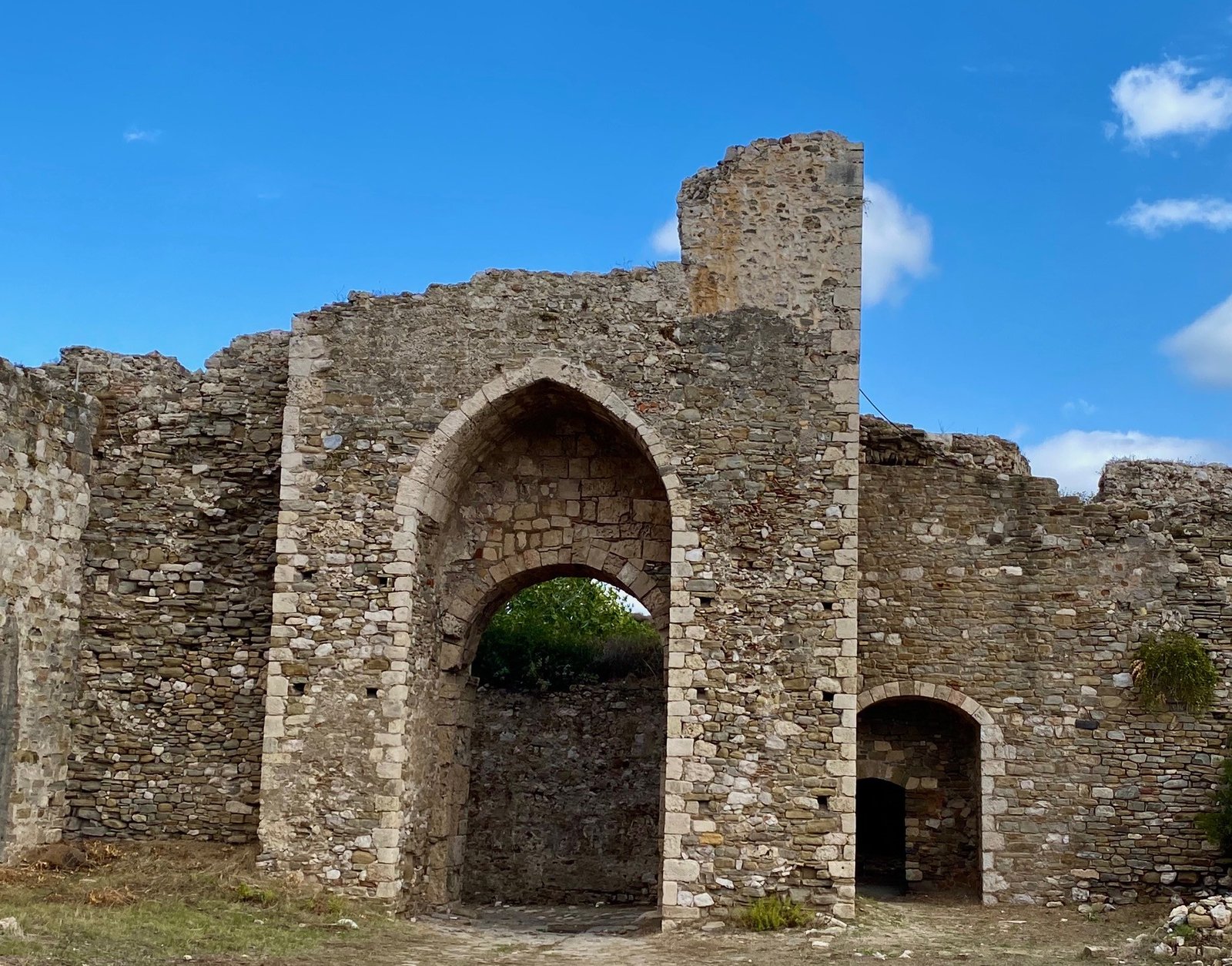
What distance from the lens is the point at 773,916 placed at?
33.8 feet

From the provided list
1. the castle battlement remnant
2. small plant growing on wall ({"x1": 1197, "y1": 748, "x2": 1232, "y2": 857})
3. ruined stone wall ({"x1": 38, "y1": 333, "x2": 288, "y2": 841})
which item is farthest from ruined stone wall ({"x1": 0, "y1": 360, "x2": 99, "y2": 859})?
small plant growing on wall ({"x1": 1197, "y1": 748, "x2": 1232, "y2": 857})

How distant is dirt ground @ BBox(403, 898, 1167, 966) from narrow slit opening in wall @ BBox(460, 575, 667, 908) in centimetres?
488

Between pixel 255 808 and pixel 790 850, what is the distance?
5.01 meters

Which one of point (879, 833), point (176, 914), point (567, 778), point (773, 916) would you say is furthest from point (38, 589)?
point (879, 833)

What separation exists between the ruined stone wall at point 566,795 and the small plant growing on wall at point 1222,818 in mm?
7018

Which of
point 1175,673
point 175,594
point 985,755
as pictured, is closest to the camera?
point 1175,673

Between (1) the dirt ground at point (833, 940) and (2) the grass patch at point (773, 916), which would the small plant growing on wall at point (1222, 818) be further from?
(2) the grass patch at point (773, 916)

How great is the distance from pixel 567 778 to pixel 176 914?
27.3 ft

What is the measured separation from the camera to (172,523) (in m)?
12.6

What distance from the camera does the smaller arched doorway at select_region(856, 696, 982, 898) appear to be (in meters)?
12.8

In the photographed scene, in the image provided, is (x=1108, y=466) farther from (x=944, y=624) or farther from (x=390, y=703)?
(x=390, y=703)

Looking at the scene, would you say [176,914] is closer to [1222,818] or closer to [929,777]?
[929,777]

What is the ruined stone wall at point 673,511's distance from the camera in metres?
10.8

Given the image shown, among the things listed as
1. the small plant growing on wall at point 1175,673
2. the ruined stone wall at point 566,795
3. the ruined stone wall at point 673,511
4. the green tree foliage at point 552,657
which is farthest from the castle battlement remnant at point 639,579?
the green tree foliage at point 552,657
